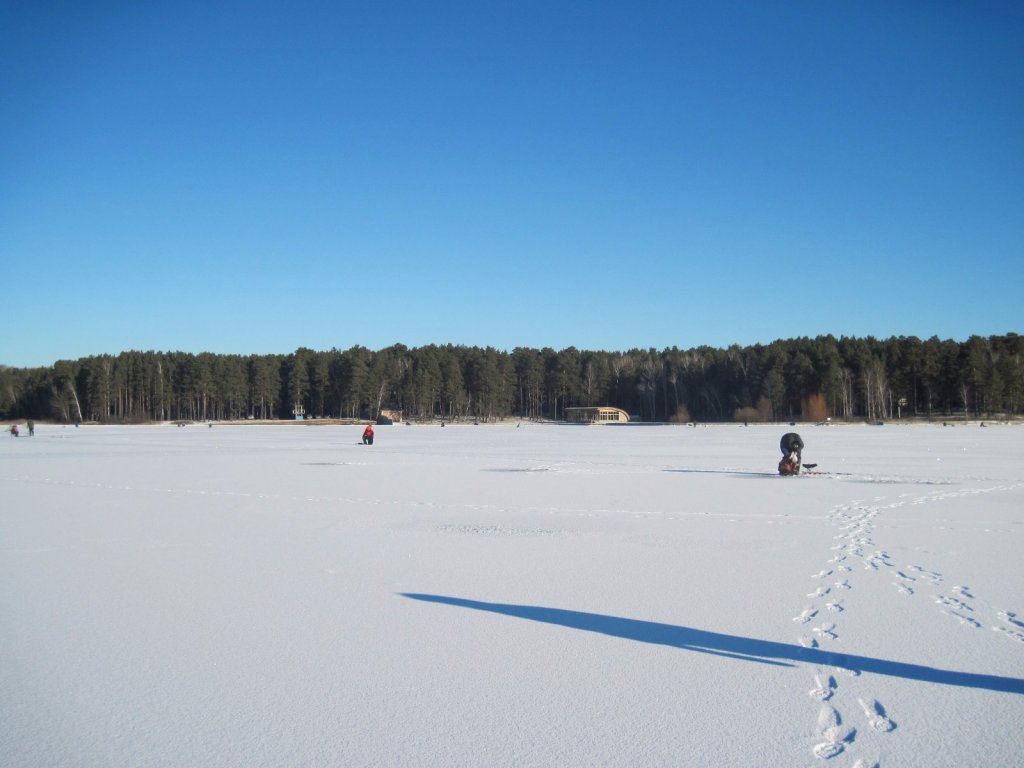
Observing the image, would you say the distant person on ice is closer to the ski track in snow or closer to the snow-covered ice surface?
the snow-covered ice surface

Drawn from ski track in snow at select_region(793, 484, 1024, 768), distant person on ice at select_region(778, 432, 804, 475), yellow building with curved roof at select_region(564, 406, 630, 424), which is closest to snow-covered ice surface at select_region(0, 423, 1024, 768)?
ski track in snow at select_region(793, 484, 1024, 768)

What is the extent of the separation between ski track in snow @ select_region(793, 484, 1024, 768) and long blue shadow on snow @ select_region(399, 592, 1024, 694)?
0.20 m

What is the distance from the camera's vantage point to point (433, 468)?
22.6 metres

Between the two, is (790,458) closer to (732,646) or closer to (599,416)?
(732,646)

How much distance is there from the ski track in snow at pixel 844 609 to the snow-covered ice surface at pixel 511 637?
25 millimetres

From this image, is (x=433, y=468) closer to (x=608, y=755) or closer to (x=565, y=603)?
(x=565, y=603)

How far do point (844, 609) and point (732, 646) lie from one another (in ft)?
5.24

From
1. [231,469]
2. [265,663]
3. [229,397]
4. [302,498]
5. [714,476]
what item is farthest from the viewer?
[229,397]

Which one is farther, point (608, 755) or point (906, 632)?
point (906, 632)

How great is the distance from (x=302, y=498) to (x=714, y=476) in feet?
36.0

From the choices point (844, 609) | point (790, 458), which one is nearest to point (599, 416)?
point (790, 458)

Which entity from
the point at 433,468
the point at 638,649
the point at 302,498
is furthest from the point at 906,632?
the point at 433,468

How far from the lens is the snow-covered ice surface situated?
405 centimetres

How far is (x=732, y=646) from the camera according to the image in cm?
553
